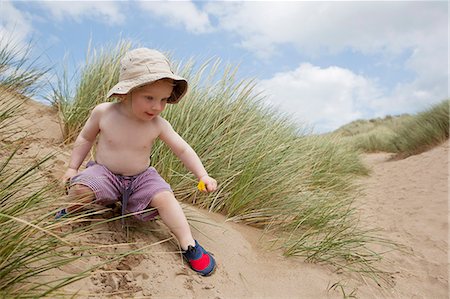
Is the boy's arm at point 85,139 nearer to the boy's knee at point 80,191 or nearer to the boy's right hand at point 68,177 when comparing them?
the boy's right hand at point 68,177

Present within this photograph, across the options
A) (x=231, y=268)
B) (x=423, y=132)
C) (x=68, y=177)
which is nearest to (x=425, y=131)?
(x=423, y=132)

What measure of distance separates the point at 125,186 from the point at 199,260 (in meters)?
0.55

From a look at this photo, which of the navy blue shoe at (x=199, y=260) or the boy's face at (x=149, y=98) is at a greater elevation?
the boy's face at (x=149, y=98)

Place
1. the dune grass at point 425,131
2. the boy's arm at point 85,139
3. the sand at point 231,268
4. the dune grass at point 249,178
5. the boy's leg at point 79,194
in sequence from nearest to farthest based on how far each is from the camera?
the sand at point 231,268
the boy's leg at point 79,194
the boy's arm at point 85,139
the dune grass at point 249,178
the dune grass at point 425,131

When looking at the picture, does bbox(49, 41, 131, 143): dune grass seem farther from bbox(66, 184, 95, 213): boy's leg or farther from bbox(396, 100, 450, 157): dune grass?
bbox(396, 100, 450, 157): dune grass

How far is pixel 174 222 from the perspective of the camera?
6.74 ft

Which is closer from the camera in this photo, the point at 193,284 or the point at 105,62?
the point at 193,284

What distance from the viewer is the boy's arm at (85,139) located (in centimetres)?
224

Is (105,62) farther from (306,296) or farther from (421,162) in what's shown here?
(421,162)

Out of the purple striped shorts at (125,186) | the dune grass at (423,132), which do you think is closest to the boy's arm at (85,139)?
the purple striped shorts at (125,186)

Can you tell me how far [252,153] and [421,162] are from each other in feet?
20.7

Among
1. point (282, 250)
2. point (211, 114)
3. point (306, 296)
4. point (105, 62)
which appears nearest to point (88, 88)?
point (105, 62)

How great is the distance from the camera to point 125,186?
2129 mm

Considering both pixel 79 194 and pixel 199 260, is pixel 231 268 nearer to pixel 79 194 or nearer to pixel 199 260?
pixel 199 260
